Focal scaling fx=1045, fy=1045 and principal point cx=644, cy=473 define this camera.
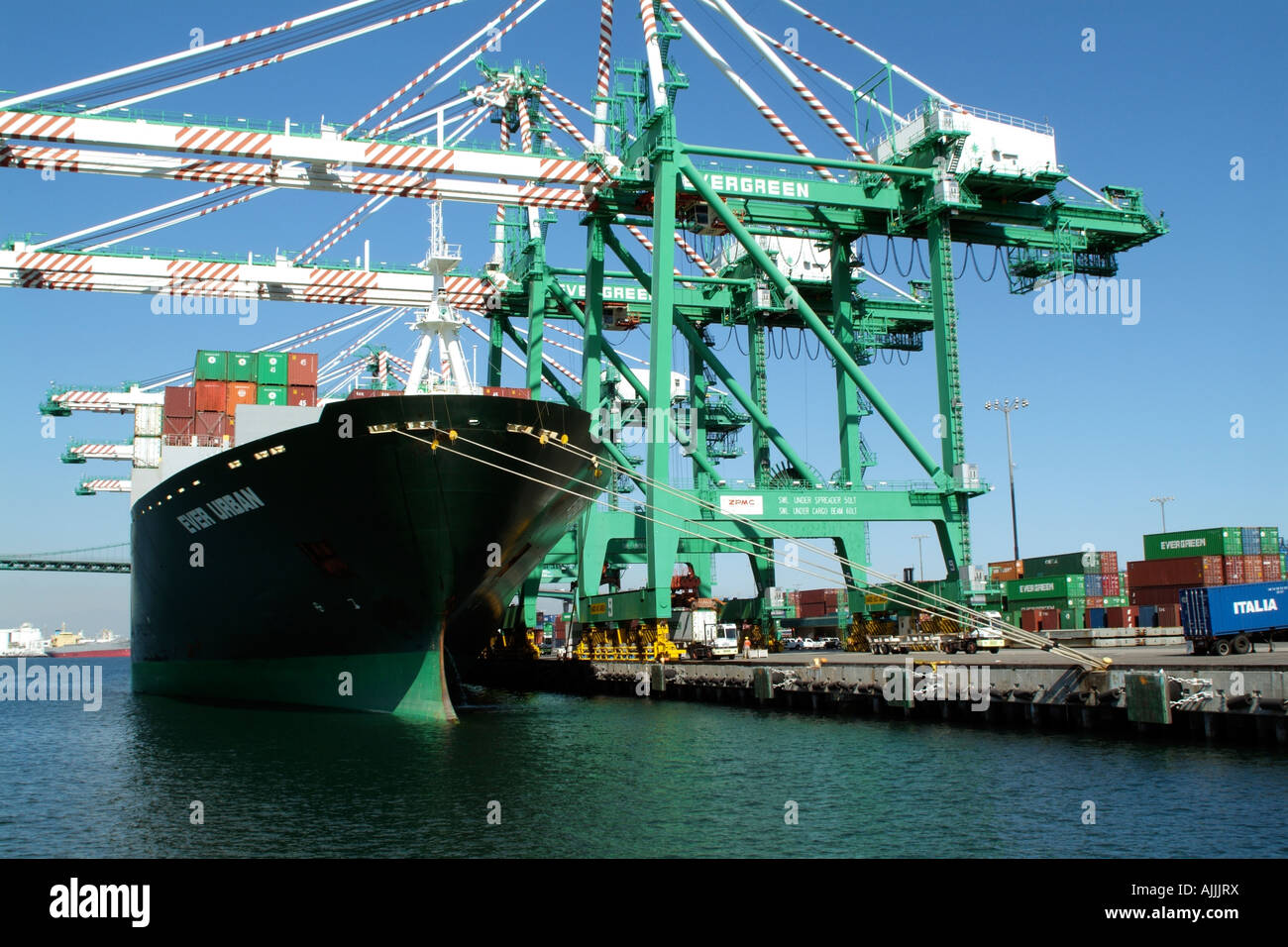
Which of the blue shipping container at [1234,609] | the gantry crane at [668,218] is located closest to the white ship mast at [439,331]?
the gantry crane at [668,218]

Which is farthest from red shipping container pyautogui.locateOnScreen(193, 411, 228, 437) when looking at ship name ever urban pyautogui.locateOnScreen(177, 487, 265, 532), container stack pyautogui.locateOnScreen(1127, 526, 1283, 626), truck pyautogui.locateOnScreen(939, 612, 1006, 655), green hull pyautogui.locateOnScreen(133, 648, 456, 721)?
container stack pyautogui.locateOnScreen(1127, 526, 1283, 626)

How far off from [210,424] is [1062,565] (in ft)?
144

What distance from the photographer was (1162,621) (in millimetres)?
47906

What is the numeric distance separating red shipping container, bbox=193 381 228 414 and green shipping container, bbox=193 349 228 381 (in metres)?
0.23

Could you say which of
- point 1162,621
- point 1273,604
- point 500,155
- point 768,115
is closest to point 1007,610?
point 1162,621

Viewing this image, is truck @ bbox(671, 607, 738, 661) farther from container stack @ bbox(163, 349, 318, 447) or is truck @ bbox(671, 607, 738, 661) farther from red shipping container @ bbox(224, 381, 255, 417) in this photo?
red shipping container @ bbox(224, 381, 255, 417)

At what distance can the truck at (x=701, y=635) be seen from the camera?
36531 millimetres

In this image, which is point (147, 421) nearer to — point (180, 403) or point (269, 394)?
point (180, 403)

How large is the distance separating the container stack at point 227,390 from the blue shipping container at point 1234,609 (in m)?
26.2

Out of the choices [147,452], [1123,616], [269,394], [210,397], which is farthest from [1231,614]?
[147,452]

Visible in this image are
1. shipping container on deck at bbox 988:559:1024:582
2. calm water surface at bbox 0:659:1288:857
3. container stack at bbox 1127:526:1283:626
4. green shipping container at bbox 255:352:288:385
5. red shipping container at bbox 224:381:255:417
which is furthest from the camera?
shipping container on deck at bbox 988:559:1024:582

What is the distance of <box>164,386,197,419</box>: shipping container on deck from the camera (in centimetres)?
3192

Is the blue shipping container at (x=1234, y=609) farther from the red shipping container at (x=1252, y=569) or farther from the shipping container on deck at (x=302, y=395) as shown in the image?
the shipping container on deck at (x=302, y=395)
